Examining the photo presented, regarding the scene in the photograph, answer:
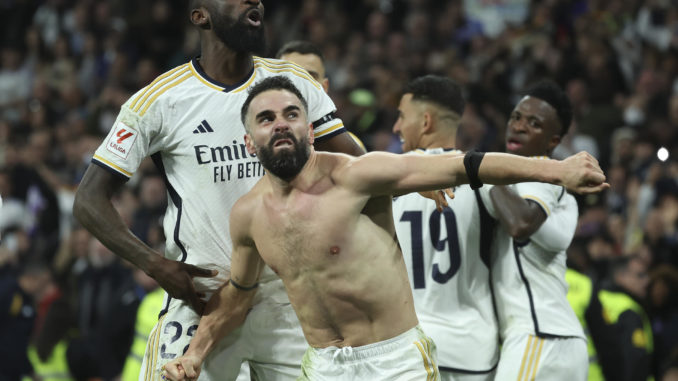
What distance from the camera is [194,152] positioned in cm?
480

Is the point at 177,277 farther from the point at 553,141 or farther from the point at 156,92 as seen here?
the point at 553,141

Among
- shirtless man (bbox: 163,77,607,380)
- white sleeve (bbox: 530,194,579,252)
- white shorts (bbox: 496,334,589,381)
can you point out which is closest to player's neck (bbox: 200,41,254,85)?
shirtless man (bbox: 163,77,607,380)

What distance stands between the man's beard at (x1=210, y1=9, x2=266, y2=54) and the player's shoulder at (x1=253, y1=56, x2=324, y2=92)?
178 mm

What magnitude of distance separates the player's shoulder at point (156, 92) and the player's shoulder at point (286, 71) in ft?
1.23

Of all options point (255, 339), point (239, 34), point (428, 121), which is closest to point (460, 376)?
point (255, 339)

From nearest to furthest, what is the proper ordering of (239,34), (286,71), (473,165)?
1. (473,165)
2. (239,34)
3. (286,71)

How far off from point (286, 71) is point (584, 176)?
6.21 feet

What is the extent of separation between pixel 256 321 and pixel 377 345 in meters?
0.84

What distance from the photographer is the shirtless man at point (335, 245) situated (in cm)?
430

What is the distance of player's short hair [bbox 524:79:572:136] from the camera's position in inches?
233

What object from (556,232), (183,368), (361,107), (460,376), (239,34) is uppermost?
(239,34)

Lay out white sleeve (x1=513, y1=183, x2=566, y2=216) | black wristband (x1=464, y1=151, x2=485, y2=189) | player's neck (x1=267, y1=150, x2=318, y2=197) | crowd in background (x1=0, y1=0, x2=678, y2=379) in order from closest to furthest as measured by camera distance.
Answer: black wristband (x1=464, y1=151, x2=485, y2=189) < player's neck (x1=267, y1=150, x2=318, y2=197) < white sleeve (x1=513, y1=183, x2=566, y2=216) < crowd in background (x1=0, y1=0, x2=678, y2=379)

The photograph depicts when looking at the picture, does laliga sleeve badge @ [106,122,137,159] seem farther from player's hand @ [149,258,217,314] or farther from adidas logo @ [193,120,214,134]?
player's hand @ [149,258,217,314]

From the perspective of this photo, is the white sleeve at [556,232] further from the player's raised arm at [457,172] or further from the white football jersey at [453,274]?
the player's raised arm at [457,172]
